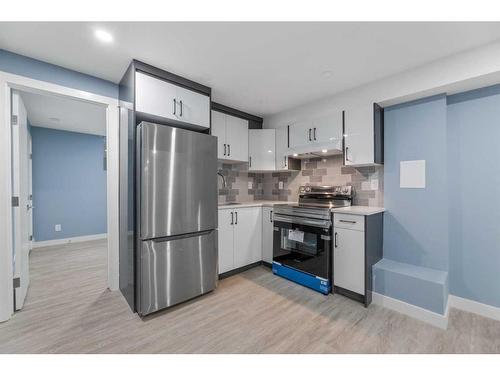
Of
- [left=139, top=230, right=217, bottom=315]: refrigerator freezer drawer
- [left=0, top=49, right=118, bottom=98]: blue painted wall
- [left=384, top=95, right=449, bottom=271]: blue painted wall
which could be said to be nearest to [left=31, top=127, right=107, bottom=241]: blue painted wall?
[left=0, top=49, right=118, bottom=98]: blue painted wall

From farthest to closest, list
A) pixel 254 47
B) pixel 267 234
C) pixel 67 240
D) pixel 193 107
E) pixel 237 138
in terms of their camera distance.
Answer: pixel 67 240 → pixel 237 138 → pixel 267 234 → pixel 193 107 → pixel 254 47

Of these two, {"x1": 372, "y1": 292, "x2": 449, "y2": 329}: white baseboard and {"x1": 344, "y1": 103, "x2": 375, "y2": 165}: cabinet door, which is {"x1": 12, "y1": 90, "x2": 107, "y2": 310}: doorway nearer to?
{"x1": 372, "y1": 292, "x2": 449, "y2": 329}: white baseboard

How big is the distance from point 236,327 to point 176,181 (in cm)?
136

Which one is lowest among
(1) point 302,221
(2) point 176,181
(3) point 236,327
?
(3) point 236,327

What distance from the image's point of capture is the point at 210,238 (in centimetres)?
236

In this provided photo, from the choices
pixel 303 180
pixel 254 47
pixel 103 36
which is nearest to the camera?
pixel 103 36

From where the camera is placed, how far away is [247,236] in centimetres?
301

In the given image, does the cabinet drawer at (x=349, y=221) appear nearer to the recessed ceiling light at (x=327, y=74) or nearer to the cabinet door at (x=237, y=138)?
the recessed ceiling light at (x=327, y=74)

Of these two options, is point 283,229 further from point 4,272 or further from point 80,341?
point 4,272

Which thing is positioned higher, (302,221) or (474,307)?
Result: (302,221)

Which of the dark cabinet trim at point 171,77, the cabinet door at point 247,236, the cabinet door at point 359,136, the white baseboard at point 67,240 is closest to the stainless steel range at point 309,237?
the cabinet door at point 247,236

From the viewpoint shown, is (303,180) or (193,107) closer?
(193,107)

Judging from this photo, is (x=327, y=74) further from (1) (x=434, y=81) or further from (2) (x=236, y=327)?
(2) (x=236, y=327)

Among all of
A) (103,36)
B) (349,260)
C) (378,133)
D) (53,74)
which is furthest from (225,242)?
(53,74)
